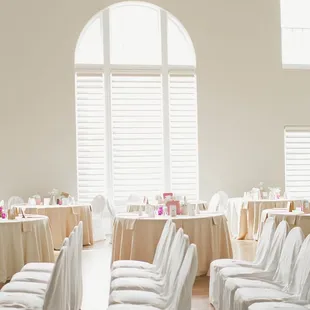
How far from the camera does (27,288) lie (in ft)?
13.2

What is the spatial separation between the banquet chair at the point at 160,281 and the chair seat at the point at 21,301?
61cm

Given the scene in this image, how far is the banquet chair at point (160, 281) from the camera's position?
384 cm

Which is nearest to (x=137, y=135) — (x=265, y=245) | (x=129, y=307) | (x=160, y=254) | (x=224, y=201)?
(x=224, y=201)

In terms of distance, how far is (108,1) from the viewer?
1124cm

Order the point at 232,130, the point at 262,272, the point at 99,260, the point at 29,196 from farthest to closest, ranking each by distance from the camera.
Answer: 1. the point at 232,130
2. the point at 29,196
3. the point at 99,260
4. the point at 262,272

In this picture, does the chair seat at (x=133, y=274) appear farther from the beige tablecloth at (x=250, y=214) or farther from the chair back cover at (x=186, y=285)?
the beige tablecloth at (x=250, y=214)

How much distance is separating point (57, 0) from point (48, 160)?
3319 millimetres

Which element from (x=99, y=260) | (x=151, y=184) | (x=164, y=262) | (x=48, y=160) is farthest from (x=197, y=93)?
(x=164, y=262)

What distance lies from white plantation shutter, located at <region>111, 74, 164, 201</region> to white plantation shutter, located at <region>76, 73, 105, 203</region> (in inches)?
10.8

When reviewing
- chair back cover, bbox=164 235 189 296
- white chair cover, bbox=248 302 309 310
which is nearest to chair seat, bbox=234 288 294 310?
white chair cover, bbox=248 302 309 310

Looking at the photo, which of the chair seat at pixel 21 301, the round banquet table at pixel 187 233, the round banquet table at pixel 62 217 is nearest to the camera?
the chair seat at pixel 21 301

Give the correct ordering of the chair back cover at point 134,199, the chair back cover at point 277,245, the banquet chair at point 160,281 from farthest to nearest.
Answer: the chair back cover at point 134,199 < the chair back cover at point 277,245 < the banquet chair at point 160,281

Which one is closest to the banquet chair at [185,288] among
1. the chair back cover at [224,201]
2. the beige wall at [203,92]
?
the chair back cover at [224,201]

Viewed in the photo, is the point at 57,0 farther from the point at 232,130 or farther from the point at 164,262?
the point at 164,262
